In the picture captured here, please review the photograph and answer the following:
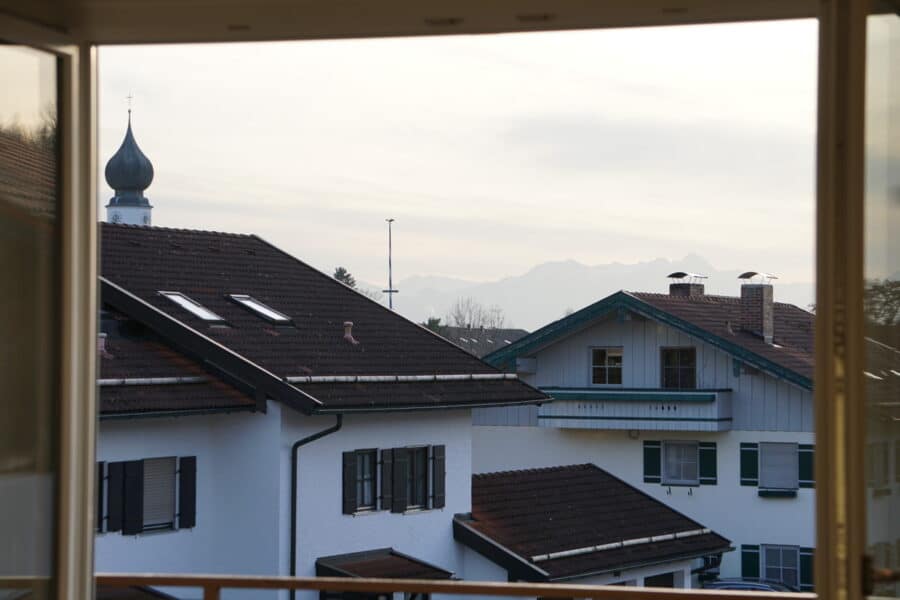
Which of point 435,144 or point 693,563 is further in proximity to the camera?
point 435,144

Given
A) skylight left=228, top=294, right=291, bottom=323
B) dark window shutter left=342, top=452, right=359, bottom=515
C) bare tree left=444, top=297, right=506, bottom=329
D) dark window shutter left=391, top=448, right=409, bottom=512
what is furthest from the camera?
bare tree left=444, top=297, right=506, bottom=329

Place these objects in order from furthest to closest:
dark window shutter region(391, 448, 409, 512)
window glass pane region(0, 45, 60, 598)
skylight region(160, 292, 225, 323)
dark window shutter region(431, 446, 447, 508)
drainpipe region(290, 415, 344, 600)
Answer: dark window shutter region(431, 446, 447, 508) → skylight region(160, 292, 225, 323) → dark window shutter region(391, 448, 409, 512) → drainpipe region(290, 415, 344, 600) → window glass pane region(0, 45, 60, 598)

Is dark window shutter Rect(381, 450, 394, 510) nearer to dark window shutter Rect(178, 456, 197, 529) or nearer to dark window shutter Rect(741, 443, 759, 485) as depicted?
dark window shutter Rect(178, 456, 197, 529)

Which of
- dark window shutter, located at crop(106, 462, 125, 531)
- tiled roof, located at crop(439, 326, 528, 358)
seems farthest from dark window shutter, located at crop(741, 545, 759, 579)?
tiled roof, located at crop(439, 326, 528, 358)

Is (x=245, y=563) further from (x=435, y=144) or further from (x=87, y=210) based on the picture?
(x=435, y=144)

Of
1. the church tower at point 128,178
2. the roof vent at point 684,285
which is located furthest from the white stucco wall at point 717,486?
the church tower at point 128,178

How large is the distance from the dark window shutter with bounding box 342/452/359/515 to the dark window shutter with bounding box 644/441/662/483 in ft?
27.3

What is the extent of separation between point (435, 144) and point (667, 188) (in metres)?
7.65

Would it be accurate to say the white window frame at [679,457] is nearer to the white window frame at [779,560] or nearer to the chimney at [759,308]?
the white window frame at [779,560]

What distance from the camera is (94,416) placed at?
2.65 m

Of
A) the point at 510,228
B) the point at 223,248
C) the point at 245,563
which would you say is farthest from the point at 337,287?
the point at 510,228

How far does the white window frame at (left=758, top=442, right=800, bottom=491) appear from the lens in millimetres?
21844

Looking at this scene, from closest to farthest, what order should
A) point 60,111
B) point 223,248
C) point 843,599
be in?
point 843,599 → point 60,111 → point 223,248

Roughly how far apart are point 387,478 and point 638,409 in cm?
734
